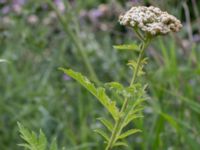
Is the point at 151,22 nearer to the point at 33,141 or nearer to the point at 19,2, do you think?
the point at 33,141

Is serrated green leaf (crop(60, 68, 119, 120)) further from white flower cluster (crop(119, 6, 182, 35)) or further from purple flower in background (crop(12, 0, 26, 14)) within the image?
purple flower in background (crop(12, 0, 26, 14))

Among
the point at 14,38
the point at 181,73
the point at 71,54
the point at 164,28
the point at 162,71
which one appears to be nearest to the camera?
the point at 164,28

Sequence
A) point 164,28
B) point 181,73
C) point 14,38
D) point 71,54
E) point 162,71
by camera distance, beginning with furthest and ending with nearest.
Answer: point 71,54
point 14,38
point 181,73
point 162,71
point 164,28

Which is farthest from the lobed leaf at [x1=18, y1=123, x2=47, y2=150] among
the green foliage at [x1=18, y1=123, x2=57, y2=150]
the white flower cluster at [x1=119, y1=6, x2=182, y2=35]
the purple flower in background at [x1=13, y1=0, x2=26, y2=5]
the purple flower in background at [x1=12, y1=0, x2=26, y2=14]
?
the purple flower in background at [x1=13, y1=0, x2=26, y2=5]

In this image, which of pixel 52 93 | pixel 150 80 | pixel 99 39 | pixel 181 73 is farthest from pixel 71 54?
pixel 150 80

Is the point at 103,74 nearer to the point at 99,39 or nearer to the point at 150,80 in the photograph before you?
the point at 99,39

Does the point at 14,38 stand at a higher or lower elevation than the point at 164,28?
lower
